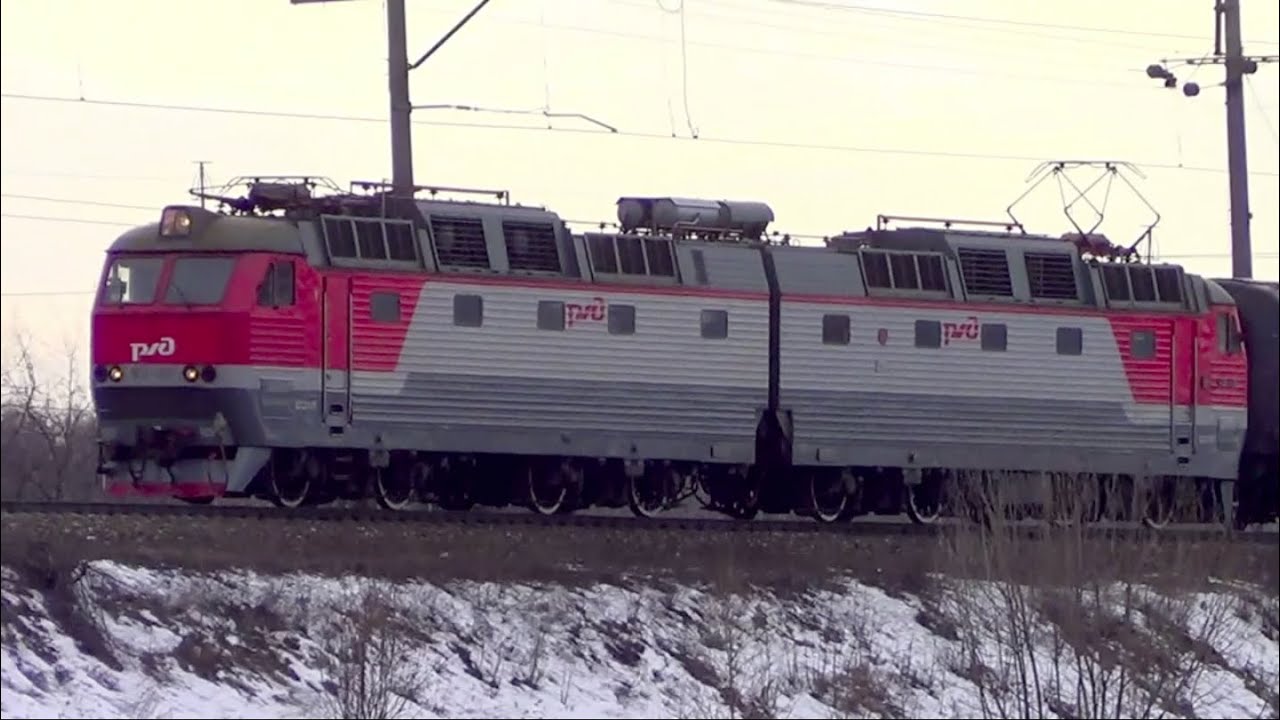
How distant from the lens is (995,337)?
1710 inches

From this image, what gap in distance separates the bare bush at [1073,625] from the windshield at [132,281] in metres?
11.3

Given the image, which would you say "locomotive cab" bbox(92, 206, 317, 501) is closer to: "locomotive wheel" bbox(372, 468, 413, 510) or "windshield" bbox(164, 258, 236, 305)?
"windshield" bbox(164, 258, 236, 305)

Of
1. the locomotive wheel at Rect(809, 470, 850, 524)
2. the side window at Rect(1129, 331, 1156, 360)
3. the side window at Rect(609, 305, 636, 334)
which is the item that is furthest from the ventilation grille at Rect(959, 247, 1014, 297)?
the side window at Rect(609, 305, 636, 334)

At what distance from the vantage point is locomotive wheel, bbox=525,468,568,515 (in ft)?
131

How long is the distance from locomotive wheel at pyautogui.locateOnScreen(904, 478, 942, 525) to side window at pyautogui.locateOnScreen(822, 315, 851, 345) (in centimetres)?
291

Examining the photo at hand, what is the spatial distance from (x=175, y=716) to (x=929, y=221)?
1987 cm

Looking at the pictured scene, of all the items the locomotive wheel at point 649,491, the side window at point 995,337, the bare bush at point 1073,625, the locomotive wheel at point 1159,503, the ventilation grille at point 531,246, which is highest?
the ventilation grille at point 531,246

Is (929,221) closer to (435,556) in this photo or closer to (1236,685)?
(1236,685)

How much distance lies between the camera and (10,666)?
2711 cm


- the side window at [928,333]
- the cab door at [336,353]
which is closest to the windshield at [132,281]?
the cab door at [336,353]

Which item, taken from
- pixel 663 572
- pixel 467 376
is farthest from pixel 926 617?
pixel 467 376

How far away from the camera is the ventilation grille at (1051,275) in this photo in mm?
44094

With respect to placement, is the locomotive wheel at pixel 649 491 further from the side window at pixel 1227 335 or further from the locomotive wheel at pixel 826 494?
the side window at pixel 1227 335

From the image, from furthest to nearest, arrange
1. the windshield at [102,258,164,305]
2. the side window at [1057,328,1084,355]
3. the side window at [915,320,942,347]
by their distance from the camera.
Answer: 1. the side window at [1057,328,1084,355]
2. the side window at [915,320,942,347]
3. the windshield at [102,258,164,305]
